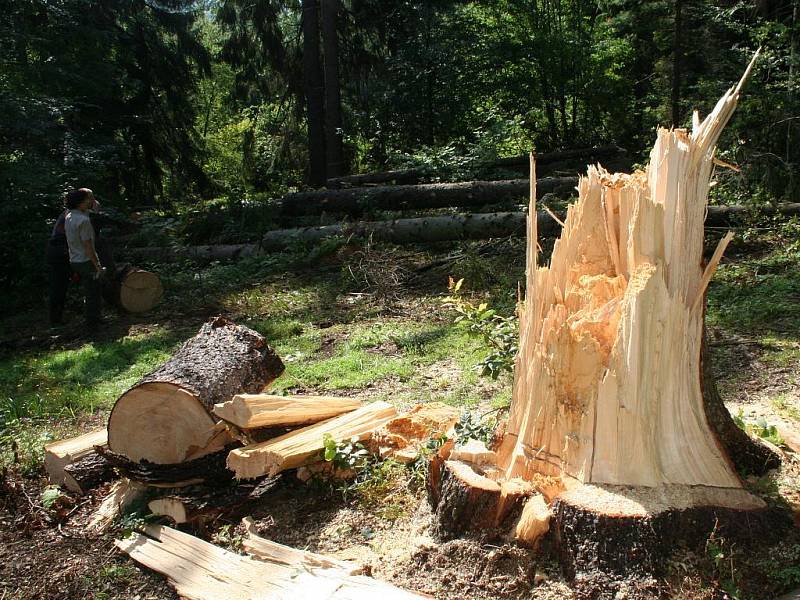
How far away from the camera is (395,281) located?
32.4 ft

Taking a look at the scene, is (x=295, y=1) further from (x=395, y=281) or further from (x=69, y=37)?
(x=395, y=281)

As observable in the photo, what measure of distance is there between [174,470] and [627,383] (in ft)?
8.81

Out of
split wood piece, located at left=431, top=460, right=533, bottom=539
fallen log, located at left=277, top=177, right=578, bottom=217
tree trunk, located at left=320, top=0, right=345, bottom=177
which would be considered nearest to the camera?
split wood piece, located at left=431, top=460, right=533, bottom=539

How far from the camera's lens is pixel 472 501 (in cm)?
338

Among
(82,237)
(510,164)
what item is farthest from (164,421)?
(510,164)

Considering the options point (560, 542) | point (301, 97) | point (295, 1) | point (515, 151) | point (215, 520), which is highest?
point (295, 1)

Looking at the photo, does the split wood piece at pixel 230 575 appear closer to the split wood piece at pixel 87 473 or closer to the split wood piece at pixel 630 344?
the split wood piece at pixel 87 473

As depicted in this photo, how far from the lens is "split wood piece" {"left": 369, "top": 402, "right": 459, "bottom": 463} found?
4375mm

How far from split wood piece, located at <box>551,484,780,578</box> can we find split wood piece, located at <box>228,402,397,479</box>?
5.41 ft

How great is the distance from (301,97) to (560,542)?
725 inches

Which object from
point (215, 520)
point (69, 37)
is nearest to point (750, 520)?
point (215, 520)

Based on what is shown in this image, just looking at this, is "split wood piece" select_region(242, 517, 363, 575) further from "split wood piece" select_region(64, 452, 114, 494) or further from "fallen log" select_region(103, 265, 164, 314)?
"fallen log" select_region(103, 265, 164, 314)

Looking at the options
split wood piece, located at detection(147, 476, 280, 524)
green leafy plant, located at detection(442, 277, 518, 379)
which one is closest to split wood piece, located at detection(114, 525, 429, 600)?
split wood piece, located at detection(147, 476, 280, 524)

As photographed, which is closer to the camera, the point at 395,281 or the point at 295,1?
the point at 395,281
